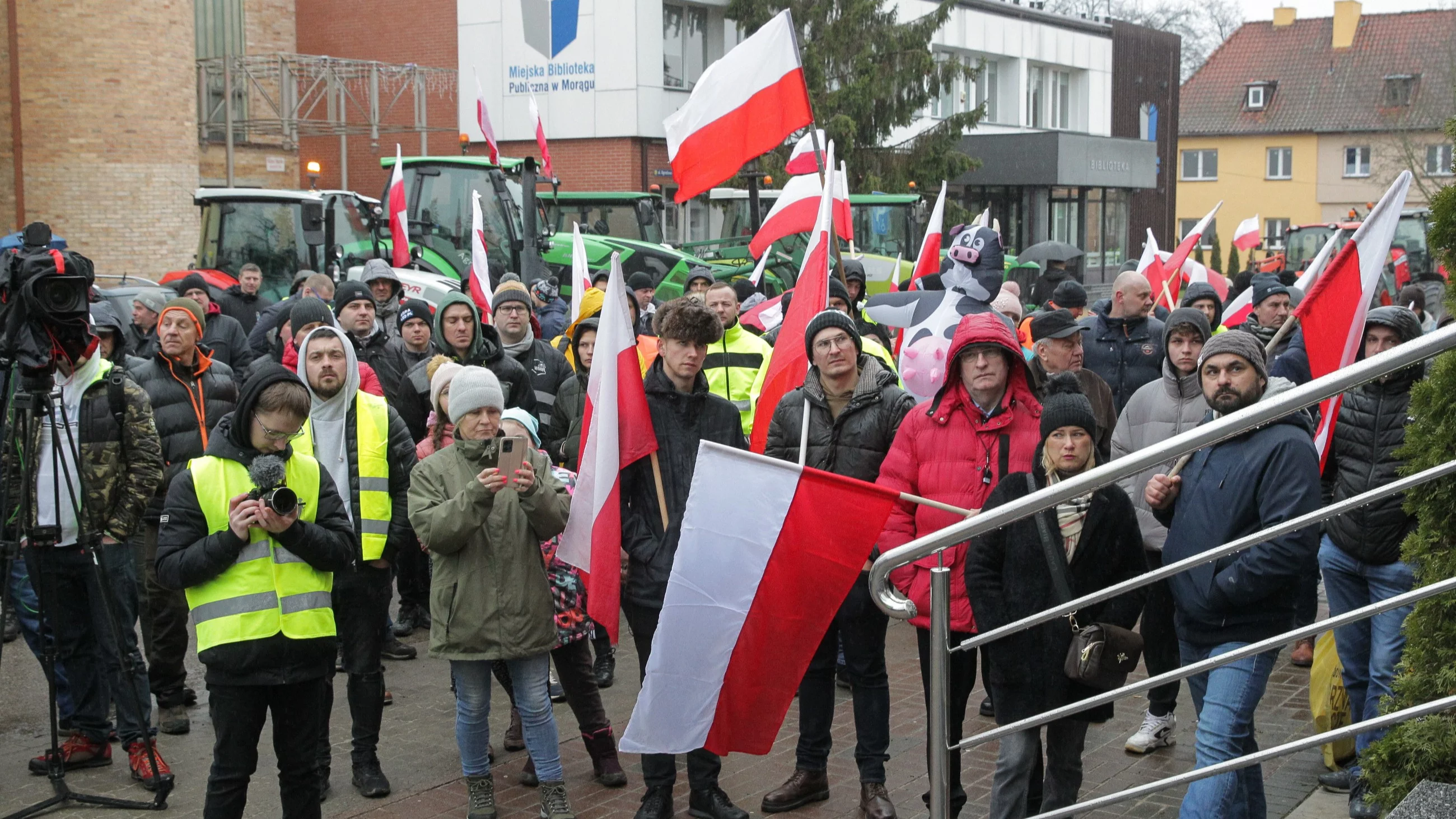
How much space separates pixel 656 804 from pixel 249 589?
1.77 meters

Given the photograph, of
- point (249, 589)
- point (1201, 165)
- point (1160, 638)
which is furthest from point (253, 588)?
point (1201, 165)

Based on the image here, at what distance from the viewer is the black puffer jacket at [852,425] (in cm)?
542

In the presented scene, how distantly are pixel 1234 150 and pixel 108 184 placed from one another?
174 ft

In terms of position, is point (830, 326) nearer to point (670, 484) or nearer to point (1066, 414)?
point (670, 484)

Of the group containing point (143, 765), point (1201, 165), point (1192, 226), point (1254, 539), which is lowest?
point (143, 765)

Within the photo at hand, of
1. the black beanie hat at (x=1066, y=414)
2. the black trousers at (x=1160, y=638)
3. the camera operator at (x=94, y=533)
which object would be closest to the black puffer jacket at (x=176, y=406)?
the camera operator at (x=94, y=533)

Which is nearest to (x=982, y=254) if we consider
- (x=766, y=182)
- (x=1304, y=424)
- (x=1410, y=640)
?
(x=1304, y=424)

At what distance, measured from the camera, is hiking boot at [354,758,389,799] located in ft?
19.1

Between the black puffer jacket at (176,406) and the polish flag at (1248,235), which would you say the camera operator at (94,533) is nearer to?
the black puffer jacket at (176,406)

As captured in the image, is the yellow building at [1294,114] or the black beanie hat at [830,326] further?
the yellow building at [1294,114]

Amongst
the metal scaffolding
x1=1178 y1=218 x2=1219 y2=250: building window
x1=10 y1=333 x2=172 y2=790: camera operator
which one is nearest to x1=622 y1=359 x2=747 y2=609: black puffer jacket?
x1=10 y1=333 x2=172 y2=790: camera operator

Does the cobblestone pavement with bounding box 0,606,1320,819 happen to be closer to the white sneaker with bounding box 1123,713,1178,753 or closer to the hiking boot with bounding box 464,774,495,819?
the white sneaker with bounding box 1123,713,1178,753

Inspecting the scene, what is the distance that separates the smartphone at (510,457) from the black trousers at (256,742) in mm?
977

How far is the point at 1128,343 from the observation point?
8.51 m
